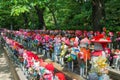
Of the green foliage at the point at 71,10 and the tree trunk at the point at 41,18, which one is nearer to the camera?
the green foliage at the point at 71,10

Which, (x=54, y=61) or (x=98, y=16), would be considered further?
(x=98, y=16)

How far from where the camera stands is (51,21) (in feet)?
202

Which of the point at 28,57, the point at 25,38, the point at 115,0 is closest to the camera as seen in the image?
the point at 28,57

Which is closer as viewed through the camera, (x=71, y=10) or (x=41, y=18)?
(x=71, y=10)

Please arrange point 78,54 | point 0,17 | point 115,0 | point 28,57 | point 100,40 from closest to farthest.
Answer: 1. point 100,40
2. point 28,57
3. point 78,54
4. point 115,0
5. point 0,17

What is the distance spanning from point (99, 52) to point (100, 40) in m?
0.42

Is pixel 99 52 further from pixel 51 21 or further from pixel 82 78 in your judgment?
pixel 51 21

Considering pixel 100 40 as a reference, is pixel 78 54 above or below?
below

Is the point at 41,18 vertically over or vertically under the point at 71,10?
under

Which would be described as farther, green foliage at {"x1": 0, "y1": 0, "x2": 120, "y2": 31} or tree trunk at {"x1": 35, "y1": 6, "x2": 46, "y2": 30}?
tree trunk at {"x1": 35, "y1": 6, "x2": 46, "y2": 30}

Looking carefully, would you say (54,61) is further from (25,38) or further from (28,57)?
(25,38)

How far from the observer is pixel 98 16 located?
82.9ft

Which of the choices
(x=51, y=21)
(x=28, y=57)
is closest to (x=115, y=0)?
(x=28, y=57)

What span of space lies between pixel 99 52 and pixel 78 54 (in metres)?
3.06
